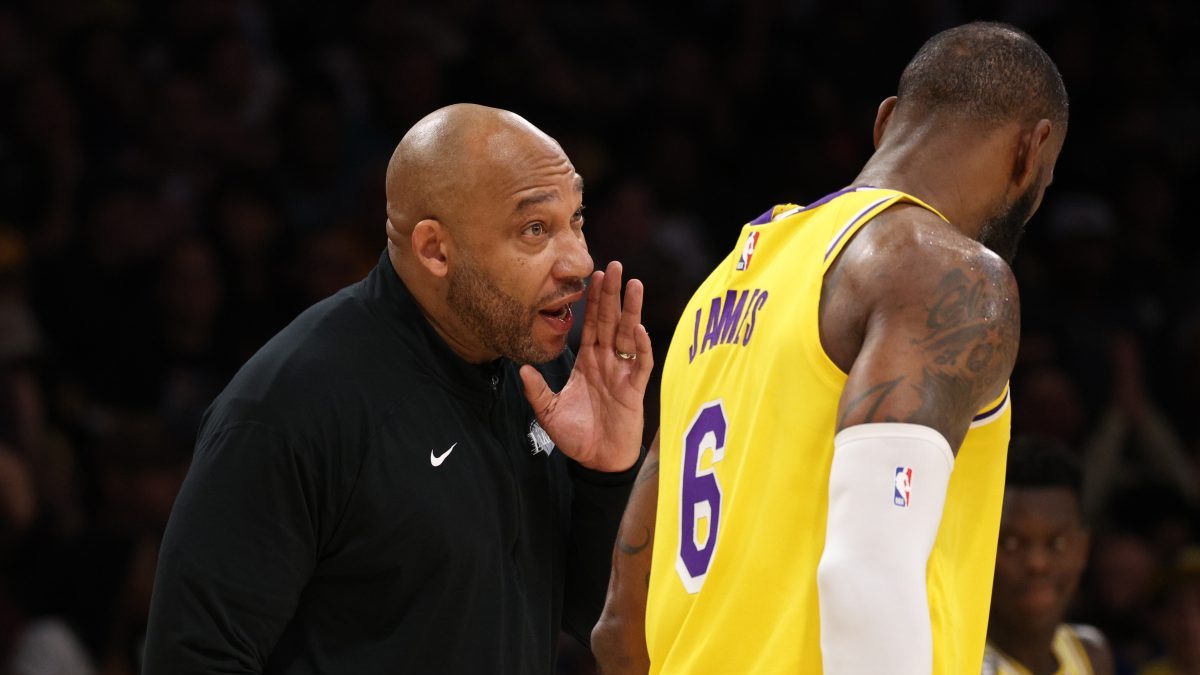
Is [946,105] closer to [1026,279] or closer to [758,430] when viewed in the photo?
[758,430]

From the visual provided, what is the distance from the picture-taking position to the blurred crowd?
633 centimetres

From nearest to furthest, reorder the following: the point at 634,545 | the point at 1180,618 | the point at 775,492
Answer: the point at 775,492
the point at 634,545
the point at 1180,618

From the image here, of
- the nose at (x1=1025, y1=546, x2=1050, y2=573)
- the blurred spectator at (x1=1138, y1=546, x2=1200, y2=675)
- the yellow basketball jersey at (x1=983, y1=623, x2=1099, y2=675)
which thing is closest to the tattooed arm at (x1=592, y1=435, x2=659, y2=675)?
the yellow basketball jersey at (x1=983, y1=623, x2=1099, y2=675)

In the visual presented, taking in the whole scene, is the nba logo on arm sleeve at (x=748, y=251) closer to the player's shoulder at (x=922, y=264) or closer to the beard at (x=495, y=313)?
the player's shoulder at (x=922, y=264)

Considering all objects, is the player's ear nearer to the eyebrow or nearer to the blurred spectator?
the eyebrow

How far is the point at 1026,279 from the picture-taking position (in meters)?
8.34

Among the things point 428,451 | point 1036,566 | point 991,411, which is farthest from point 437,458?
point 1036,566

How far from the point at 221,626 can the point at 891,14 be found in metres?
7.56

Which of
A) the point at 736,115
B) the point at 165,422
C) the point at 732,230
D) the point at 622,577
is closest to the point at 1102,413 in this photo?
the point at 732,230

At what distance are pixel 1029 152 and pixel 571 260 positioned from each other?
2.90 ft

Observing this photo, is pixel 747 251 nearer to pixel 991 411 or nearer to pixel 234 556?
pixel 991 411

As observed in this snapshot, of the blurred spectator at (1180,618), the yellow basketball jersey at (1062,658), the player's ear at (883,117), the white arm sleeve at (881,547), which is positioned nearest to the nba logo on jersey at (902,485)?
the white arm sleeve at (881,547)

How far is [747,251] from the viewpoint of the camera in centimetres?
283

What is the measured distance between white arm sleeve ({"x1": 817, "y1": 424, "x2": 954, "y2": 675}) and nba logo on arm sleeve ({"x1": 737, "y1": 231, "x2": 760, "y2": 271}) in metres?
0.54
